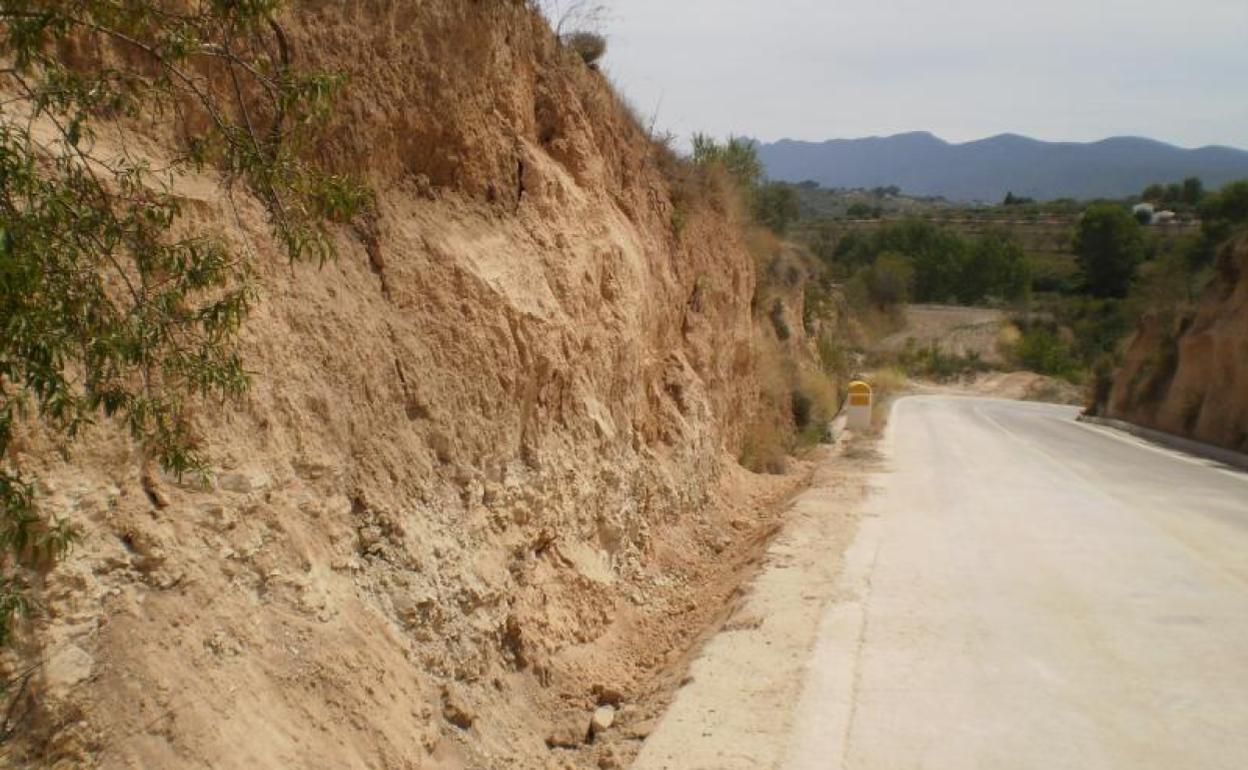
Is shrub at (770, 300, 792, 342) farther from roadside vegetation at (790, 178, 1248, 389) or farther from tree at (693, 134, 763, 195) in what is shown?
roadside vegetation at (790, 178, 1248, 389)

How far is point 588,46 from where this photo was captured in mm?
13992

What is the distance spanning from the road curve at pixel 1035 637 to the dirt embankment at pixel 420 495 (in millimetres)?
1489

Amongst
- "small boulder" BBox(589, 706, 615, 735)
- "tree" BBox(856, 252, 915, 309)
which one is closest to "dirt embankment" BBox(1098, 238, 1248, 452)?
"small boulder" BBox(589, 706, 615, 735)

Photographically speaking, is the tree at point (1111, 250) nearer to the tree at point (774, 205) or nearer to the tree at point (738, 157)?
the tree at point (774, 205)

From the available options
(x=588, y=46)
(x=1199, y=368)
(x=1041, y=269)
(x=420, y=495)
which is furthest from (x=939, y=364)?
(x=420, y=495)

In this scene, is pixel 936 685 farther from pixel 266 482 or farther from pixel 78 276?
pixel 78 276

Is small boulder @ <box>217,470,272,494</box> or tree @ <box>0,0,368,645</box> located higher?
tree @ <box>0,0,368,645</box>

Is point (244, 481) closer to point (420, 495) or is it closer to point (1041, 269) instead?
point (420, 495)

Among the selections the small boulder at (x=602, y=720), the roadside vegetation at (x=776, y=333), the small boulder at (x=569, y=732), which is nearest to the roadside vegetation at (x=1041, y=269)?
the roadside vegetation at (x=776, y=333)

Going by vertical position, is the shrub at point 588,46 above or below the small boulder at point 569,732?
above

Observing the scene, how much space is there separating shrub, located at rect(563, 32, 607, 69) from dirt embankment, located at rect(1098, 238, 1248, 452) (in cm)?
1670

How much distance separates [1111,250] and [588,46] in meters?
75.2

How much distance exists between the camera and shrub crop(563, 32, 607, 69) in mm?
13492

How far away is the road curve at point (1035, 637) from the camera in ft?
21.4
